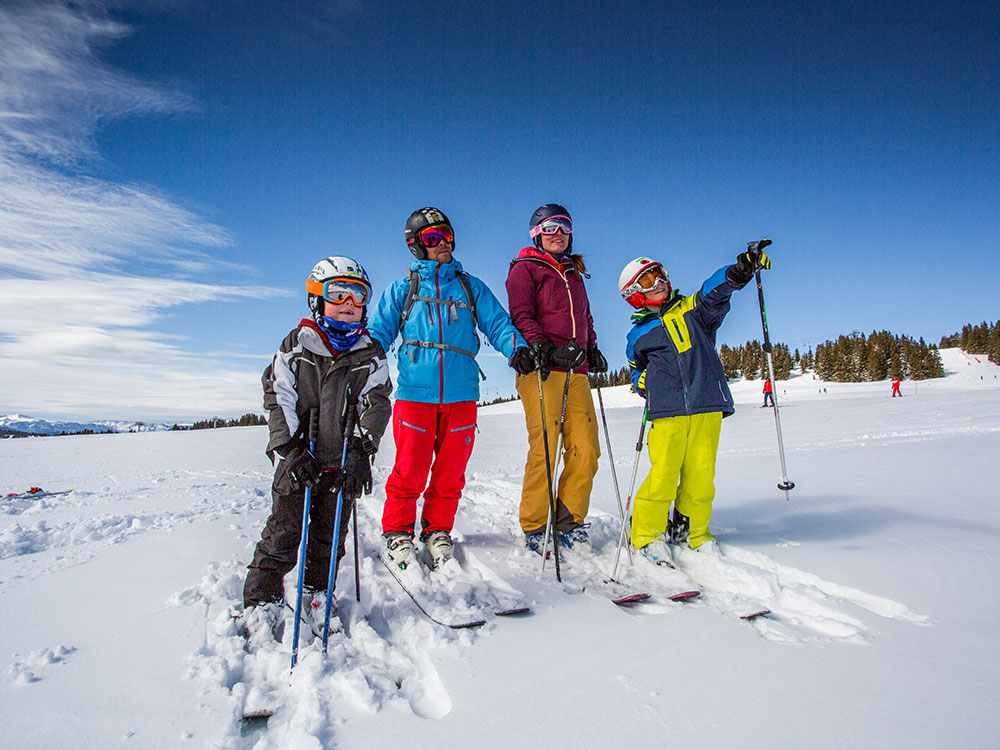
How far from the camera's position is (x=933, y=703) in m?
1.72

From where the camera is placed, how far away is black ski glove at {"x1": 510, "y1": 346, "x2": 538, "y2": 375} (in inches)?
140

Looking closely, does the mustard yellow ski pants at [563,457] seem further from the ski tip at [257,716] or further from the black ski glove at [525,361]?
the ski tip at [257,716]

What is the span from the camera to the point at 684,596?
270 cm

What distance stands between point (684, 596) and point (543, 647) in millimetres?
935

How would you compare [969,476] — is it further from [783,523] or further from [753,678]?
[753,678]

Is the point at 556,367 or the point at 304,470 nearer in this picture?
the point at 304,470

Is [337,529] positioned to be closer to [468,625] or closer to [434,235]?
[468,625]

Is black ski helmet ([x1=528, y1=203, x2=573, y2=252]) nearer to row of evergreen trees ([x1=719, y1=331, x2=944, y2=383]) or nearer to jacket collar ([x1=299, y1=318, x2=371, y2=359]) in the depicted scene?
jacket collar ([x1=299, y1=318, x2=371, y2=359])

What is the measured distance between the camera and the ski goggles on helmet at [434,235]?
146 inches

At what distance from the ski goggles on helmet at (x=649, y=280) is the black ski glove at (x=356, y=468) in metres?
2.38

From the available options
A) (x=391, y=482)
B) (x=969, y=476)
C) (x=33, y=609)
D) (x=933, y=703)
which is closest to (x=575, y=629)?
(x=933, y=703)

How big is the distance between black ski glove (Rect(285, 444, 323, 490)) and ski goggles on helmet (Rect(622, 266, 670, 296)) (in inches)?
105

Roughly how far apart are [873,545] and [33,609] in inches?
196

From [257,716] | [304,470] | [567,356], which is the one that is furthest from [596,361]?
[257,716]
